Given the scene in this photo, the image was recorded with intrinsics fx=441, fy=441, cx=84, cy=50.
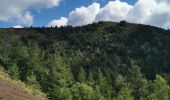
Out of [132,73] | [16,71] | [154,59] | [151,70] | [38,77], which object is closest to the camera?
[16,71]

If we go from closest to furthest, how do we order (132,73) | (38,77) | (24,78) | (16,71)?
(16,71)
(24,78)
(38,77)
(132,73)

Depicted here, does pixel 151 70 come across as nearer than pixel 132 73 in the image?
No

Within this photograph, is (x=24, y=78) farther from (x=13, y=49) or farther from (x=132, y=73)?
(x=132, y=73)

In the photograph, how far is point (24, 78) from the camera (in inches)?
5027

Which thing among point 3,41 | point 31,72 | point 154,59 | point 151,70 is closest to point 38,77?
point 31,72

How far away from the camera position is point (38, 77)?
13612 centimetres

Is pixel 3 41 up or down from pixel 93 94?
up

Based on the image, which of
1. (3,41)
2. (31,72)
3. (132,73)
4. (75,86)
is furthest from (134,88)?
(3,41)

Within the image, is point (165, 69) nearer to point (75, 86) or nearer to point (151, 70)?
point (151, 70)

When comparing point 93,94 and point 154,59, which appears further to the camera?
point 154,59

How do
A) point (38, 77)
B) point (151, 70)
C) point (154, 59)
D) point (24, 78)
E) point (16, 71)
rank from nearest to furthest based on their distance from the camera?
point (16, 71)
point (24, 78)
point (38, 77)
point (151, 70)
point (154, 59)

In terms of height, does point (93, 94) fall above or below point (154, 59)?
below

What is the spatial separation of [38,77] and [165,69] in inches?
2834

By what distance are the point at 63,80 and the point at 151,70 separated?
64158 mm
